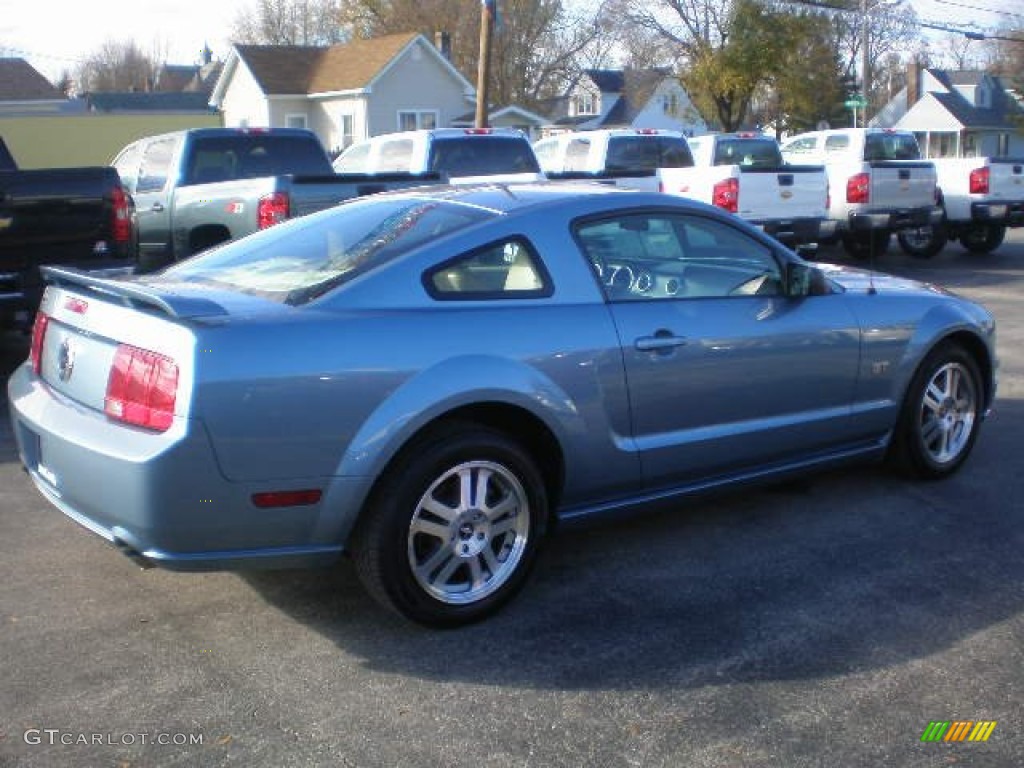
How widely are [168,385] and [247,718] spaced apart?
3.52 feet

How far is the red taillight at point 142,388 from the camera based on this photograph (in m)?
3.71

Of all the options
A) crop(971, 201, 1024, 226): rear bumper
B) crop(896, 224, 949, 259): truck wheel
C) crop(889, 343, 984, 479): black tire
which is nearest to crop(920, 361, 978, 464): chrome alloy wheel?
crop(889, 343, 984, 479): black tire

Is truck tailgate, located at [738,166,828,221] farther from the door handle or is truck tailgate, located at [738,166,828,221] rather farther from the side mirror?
the door handle

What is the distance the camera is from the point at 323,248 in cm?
467

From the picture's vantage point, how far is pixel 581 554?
4.96m

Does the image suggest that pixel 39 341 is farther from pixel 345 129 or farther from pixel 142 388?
pixel 345 129

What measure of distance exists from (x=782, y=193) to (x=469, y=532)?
11.7 m

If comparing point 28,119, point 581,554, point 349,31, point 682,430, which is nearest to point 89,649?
point 581,554

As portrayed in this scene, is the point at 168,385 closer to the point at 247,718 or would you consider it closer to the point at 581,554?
the point at 247,718

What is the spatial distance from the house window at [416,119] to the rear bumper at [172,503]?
37.5 metres

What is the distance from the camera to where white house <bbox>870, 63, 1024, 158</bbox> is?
6419 centimetres

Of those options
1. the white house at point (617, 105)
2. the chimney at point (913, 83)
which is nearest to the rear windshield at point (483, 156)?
the white house at point (617, 105)
